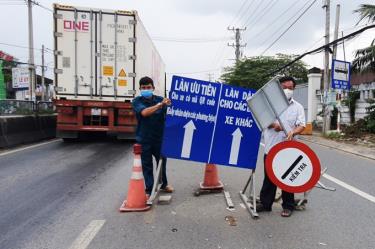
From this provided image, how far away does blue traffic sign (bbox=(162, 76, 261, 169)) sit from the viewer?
20.1 feet

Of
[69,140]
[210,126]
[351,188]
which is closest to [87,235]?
[210,126]

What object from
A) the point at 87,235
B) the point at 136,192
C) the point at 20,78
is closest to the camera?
the point at 87,235

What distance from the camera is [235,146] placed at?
618 centimetres

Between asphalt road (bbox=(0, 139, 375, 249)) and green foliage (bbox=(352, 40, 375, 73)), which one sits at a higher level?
green foliage (bbox=(352, 40, 375, 73))

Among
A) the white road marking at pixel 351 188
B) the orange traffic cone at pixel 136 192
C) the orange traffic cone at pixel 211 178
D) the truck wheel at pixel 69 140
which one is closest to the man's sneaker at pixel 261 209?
the orange traffic cone at pixel 211 178

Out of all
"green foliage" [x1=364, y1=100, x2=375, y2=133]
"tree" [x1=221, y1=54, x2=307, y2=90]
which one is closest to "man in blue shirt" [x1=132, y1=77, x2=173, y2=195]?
"green foliage" [x1=364, y1=100, x2=375, y2=133]

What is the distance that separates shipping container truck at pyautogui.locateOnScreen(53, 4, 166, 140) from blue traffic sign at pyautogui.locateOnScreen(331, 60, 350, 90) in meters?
9.80

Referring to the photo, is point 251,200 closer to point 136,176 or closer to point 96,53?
point 136,176

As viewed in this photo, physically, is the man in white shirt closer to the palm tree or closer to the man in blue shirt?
the man in blue shirt

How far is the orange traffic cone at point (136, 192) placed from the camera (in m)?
5.66

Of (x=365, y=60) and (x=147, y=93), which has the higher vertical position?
(x=365, y=60)

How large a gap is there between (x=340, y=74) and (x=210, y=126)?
48.4ft

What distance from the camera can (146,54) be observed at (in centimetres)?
1525

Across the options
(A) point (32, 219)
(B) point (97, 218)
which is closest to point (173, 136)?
(B) point (97, 218)
